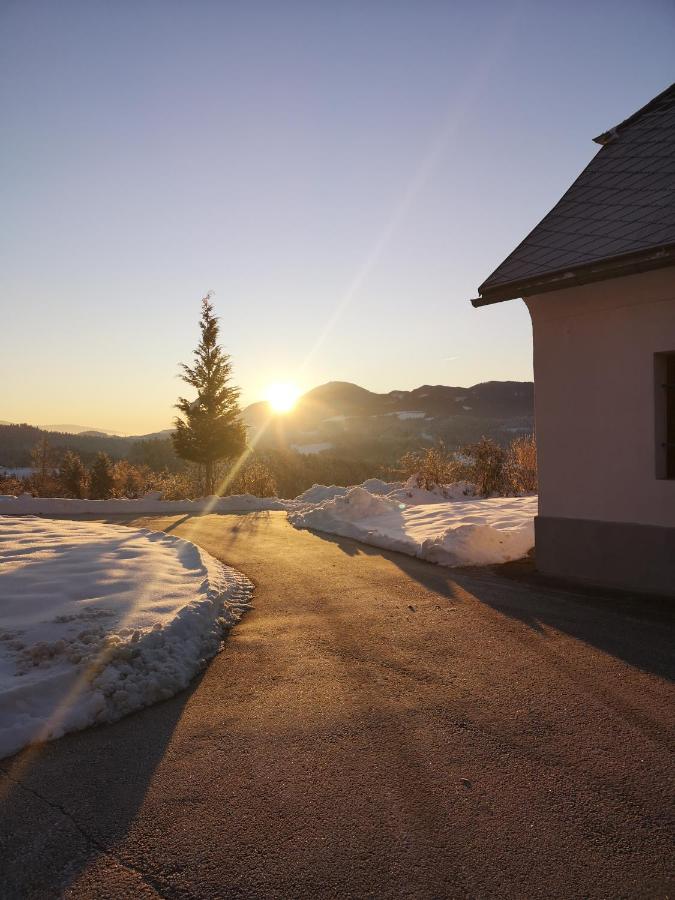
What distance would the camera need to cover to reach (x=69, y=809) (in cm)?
244

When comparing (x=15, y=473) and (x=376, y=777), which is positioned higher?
(x=15, y=473)

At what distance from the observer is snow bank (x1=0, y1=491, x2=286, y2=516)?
15.7 meters

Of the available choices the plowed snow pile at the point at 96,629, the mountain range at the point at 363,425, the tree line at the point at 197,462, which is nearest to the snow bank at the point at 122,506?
the tree line at the point at 197,462

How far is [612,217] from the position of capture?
20.9ft

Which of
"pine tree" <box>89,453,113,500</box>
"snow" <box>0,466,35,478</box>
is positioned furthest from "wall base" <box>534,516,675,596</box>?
"snow" <box>0,466,35,478</box>

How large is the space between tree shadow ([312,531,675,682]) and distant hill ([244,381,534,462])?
150 feet

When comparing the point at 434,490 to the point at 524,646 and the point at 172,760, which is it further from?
the point at 172,760

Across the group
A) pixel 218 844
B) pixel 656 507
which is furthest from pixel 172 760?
pixel 656 507

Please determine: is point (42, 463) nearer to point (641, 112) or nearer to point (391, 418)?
point (641, 112)

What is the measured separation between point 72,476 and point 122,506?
667 cm

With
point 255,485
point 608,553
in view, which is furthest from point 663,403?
point 255,485

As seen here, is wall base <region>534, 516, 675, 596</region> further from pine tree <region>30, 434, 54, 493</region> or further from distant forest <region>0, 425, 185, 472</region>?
distant forest <region>0, 425, 185, 472</region>

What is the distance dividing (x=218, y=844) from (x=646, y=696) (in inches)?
102

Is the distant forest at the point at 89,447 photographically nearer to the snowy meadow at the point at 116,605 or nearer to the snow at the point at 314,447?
the snow at the point at 314,447
